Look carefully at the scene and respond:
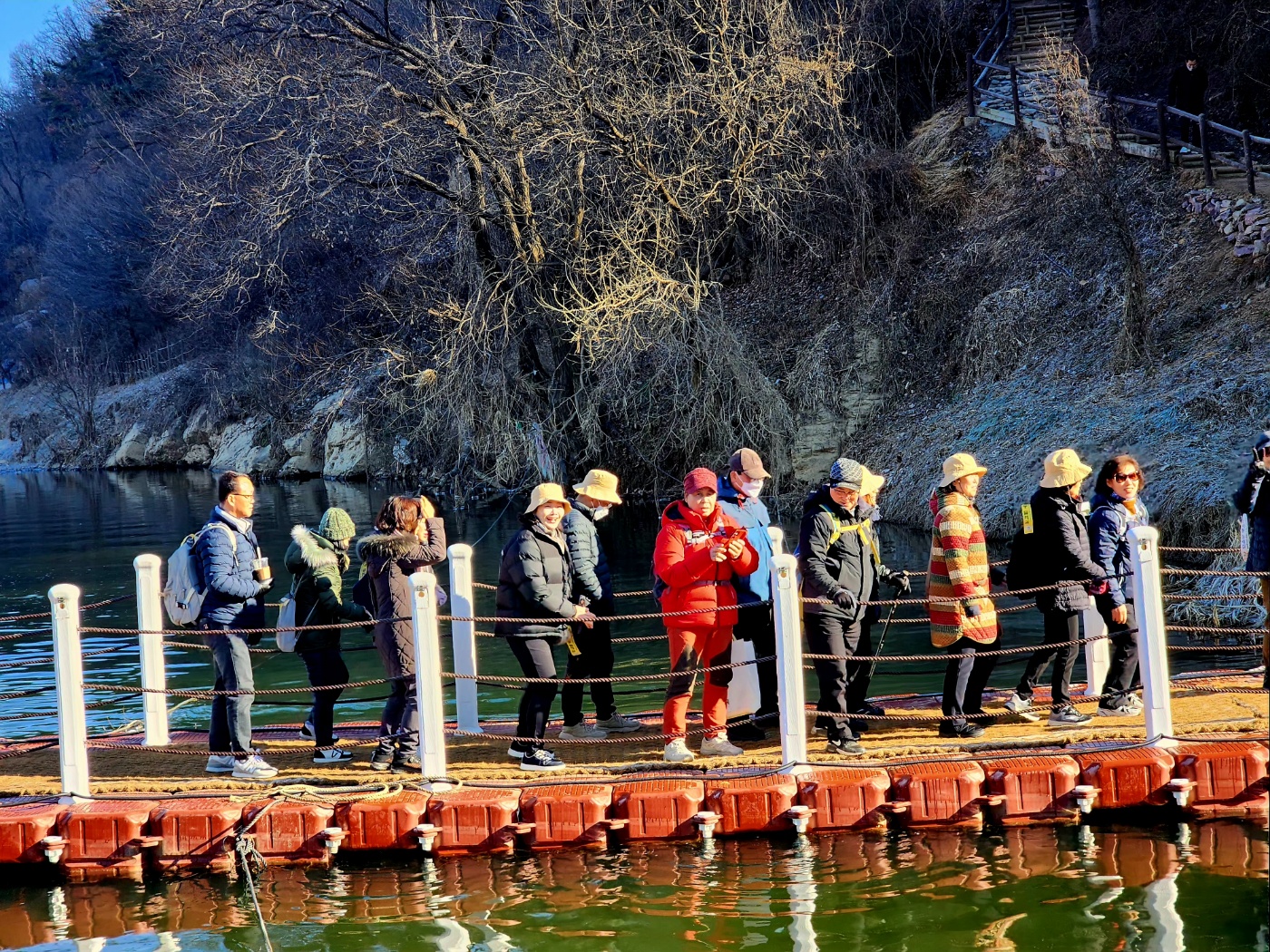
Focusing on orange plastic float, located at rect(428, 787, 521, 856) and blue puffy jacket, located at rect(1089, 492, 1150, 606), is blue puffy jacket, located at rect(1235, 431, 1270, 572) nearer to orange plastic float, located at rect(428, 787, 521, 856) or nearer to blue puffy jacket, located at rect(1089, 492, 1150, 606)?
blue puffy jacket, located at rect(1089, 492, 1150, 606)

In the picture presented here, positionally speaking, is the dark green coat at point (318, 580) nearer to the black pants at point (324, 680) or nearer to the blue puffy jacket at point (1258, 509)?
the black pants at point (324, 680)

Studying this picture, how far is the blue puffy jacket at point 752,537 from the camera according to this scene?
8.56 m

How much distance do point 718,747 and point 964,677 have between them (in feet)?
5.37

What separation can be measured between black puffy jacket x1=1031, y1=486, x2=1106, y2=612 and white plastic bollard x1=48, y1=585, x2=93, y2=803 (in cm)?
595

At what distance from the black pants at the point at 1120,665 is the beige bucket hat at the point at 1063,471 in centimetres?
82

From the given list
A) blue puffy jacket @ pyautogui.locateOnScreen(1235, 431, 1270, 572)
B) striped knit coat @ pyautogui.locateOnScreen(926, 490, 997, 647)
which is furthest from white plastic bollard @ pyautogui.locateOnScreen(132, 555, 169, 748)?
blue puffy jacket @ pyautogui.locateOnScreen(1235, 431, 1270, 572)

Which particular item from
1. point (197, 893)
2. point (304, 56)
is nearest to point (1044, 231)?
point (304, 56)

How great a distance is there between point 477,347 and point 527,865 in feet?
57.4

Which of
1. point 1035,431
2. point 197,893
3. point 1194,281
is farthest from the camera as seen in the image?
point 1194,281

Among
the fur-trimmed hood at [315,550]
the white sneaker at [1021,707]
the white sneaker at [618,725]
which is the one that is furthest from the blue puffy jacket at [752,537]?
the fur-trimmed hood at [315,550]

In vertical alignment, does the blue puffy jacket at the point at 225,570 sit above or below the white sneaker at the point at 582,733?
above

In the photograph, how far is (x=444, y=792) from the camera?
26.4 ft

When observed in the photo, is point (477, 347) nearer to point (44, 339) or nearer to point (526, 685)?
point (526, 685)

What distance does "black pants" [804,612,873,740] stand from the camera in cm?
816
